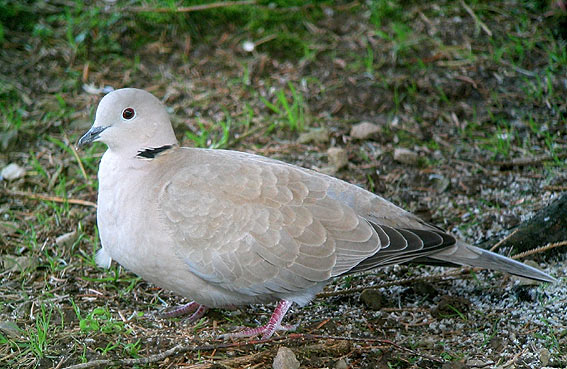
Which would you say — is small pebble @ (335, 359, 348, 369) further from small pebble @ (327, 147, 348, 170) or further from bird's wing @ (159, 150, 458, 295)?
small pebble @ (327, 147, 348, 170)

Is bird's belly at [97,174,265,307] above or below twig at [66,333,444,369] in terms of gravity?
above

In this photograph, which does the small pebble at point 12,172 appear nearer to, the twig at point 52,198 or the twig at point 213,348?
the twig at point 52,198

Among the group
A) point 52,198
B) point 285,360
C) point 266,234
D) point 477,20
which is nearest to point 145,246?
point 266,234

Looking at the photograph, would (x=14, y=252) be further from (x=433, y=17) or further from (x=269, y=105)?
(x=433, y=17)

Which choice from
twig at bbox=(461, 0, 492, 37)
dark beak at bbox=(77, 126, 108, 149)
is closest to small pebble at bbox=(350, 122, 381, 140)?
twig at bbox=(461, 0, 492, 37)

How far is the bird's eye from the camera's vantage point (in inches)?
136

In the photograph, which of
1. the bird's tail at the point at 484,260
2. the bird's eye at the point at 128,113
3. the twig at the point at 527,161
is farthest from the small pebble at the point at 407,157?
the bird's eye at the point at 128,113

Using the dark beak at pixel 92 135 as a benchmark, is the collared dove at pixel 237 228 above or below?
below

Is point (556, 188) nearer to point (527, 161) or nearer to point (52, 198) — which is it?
point (527, 161)

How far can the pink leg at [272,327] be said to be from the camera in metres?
3.21

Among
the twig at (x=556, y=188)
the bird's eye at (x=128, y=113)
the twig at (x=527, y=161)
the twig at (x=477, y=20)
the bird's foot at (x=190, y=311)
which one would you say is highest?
the bird's eye at (x=128, y=113)

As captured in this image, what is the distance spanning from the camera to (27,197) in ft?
14.5

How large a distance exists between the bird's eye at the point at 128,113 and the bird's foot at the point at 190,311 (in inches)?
A: 37.4

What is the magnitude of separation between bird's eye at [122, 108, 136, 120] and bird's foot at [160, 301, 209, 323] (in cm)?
95
